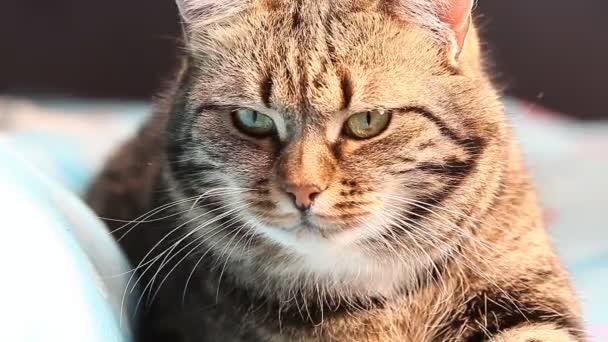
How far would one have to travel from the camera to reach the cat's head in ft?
3.08

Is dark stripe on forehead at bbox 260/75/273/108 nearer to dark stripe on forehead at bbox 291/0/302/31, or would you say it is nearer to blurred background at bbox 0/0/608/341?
dark stripe on forehead at bbox 291/0/302/31

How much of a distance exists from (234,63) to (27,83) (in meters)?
1.82

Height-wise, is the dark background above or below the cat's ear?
below

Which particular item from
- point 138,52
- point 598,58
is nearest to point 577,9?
point 598,58

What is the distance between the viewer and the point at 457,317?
1040mm

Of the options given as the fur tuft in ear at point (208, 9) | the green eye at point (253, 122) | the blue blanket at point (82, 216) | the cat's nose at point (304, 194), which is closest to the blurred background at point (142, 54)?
the blue blanket at point (82, 216)

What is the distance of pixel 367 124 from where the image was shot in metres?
0.96

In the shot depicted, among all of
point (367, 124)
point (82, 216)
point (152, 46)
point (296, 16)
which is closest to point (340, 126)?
point (367, 124)

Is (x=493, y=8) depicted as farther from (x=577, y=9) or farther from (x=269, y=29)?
(x=269, y=29)

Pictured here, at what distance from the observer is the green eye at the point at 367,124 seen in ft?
3.14

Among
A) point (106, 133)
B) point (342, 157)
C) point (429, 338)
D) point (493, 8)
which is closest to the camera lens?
point (342, 157)

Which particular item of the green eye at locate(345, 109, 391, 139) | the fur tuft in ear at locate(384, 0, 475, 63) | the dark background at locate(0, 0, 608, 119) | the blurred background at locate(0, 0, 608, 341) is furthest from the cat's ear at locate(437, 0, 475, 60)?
the dark background at locate(0, 0, 608, 119)

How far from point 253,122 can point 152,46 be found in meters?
1.71

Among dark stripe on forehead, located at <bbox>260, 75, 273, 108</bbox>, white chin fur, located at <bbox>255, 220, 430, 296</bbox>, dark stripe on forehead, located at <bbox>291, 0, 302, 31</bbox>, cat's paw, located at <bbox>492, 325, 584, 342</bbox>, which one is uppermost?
dark stripe on forehead, located at <bbox>291, 0, 302, 31</bbox>
